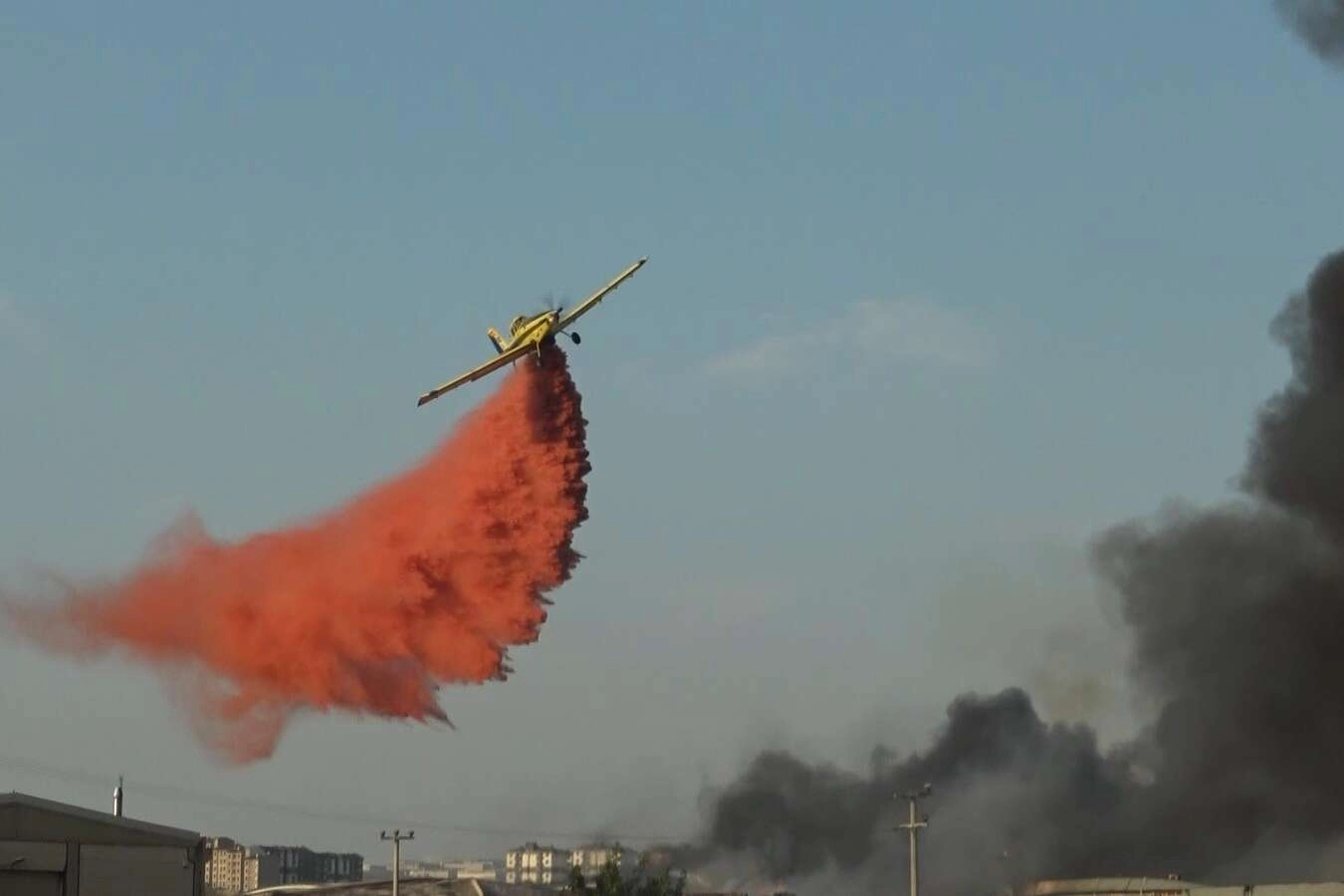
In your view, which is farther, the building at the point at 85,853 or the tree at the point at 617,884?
the tree at the point at 617,884

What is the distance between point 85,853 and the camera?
7406cm

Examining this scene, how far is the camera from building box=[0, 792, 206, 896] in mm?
71875

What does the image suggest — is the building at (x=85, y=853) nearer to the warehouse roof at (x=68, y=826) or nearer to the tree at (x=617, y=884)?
the warehouse roof at (x=68, y=826)

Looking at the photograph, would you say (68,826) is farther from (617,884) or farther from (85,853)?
(617,884)

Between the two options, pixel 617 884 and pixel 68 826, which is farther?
pixel 617 884

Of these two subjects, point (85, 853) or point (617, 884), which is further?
point (617, 884)

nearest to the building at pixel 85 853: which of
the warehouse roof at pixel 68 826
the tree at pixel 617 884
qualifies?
the warehouse roof at pixel 68 826

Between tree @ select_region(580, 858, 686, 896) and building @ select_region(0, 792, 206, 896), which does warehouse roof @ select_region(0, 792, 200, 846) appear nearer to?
building @ select_region(0, 792, 206, 896)

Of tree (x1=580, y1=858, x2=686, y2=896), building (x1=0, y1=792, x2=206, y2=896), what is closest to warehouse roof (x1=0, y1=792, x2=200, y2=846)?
building (x1=0, y1=792, x2=206, y2=896)

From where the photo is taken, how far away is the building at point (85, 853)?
71875 mm

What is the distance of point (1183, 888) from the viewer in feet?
371

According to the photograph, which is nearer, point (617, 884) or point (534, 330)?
point (534, 330)

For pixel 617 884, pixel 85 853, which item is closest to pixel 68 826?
pixel 85 853

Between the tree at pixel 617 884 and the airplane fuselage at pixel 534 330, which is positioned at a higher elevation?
the airplane fuselage at pixel 534 330
